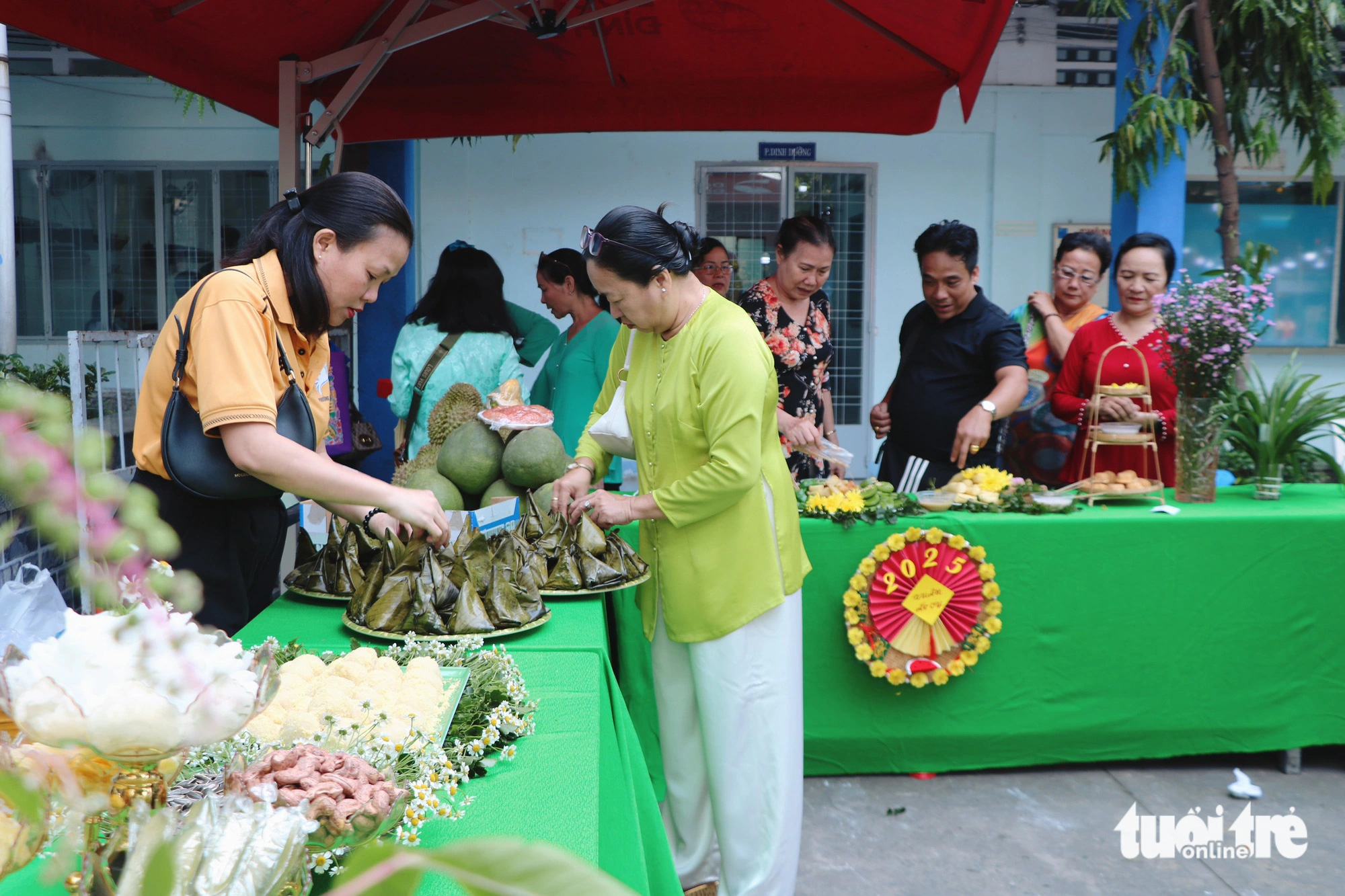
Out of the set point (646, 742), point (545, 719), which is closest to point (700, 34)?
point (646, 742)

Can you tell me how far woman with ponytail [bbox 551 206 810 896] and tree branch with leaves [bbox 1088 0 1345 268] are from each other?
346 cm

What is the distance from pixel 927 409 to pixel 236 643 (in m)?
3.05

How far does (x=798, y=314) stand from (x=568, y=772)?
2567 mm

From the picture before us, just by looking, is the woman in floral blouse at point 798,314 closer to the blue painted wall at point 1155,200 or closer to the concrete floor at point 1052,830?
the concrete floor at point 1052,830

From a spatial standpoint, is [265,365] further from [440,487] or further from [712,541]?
[440,487]

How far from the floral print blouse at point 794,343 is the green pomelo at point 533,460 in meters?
0.97

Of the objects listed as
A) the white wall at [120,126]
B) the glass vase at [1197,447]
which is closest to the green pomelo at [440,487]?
the glass vase at [1197,447]

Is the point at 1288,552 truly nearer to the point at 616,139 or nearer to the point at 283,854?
the point at 283,854

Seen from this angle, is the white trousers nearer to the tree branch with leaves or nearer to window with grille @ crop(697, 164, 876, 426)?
the tree branch with leaves

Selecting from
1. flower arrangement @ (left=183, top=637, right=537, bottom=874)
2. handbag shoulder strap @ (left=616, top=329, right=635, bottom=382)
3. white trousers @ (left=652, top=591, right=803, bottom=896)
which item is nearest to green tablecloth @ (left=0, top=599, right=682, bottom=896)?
flower arrangement @ (left=183, top=637, right=537, bottom=874)

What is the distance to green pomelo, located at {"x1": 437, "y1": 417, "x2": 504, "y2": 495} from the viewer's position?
2996 mm

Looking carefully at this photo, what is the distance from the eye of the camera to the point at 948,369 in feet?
11.9

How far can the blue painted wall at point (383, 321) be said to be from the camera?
653 cm

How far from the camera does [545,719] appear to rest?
156 centimetres
